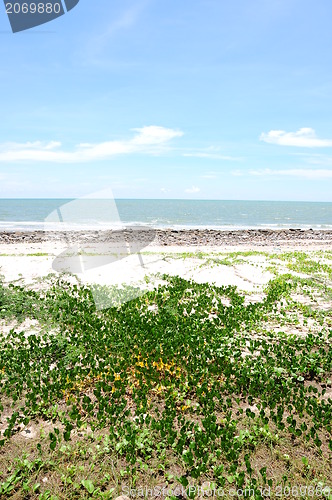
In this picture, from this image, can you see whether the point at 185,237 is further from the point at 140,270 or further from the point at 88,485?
the point at 88,485

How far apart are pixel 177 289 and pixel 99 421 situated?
607 centimetres

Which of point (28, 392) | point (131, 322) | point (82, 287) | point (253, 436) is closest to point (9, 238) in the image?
point (82, 287)

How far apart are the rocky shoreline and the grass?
21.8 metres

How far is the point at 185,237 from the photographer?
1359 inches

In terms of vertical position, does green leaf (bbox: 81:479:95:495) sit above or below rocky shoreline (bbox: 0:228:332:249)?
below

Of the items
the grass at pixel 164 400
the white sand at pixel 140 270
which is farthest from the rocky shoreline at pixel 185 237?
the grass at pixel 164 400

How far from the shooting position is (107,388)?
550 cm

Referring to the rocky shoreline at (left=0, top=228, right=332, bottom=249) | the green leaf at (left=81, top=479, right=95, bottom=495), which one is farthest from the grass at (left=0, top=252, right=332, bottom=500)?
the rocky shoreline at (left=0, top=228, right=332, bottom=249)

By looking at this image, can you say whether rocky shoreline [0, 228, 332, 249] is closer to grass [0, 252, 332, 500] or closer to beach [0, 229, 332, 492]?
beach [0, 229, 332, 492]

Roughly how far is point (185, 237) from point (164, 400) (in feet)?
95.9

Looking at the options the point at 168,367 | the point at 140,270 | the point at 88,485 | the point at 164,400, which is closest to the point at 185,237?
the point at 140,270

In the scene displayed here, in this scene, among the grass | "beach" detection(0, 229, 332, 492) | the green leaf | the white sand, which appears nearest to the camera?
the green leaf

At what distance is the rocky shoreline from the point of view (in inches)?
1238

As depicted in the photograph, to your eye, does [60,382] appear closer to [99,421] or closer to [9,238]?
[99,421]
